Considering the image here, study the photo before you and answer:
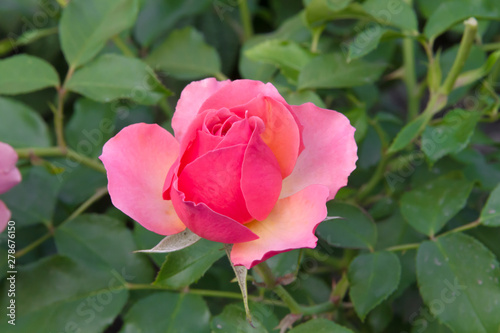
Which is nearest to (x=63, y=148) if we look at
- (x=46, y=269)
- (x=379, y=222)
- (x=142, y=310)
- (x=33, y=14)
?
(x=46, y=269)

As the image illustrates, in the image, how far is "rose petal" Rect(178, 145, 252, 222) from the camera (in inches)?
15.7

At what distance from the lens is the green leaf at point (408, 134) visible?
26.0 inches

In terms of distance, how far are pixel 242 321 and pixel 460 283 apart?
0.28m

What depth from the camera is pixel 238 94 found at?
0.44 metres

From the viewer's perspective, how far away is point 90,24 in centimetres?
80

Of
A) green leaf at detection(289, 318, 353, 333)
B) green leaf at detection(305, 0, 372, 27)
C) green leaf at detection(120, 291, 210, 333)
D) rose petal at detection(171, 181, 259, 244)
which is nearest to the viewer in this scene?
rose petal at detection(171, 181, 259, 244)

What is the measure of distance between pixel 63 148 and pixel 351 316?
22.5 inches

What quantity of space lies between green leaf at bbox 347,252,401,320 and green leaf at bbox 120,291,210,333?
0.20 metres

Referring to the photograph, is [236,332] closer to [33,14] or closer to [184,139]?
[184,139]

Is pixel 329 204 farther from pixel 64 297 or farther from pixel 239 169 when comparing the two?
pixel 64 297

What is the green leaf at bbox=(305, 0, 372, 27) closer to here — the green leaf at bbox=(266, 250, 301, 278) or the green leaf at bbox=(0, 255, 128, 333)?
the green leaf at bbox=(266, 250, 301, 278)

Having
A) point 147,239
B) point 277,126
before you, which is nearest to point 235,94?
point 277,126

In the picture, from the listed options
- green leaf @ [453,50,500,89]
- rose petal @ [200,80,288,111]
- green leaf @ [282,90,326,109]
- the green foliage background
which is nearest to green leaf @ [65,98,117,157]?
the green foliage background

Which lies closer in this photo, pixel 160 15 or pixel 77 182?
pixel 77 182
